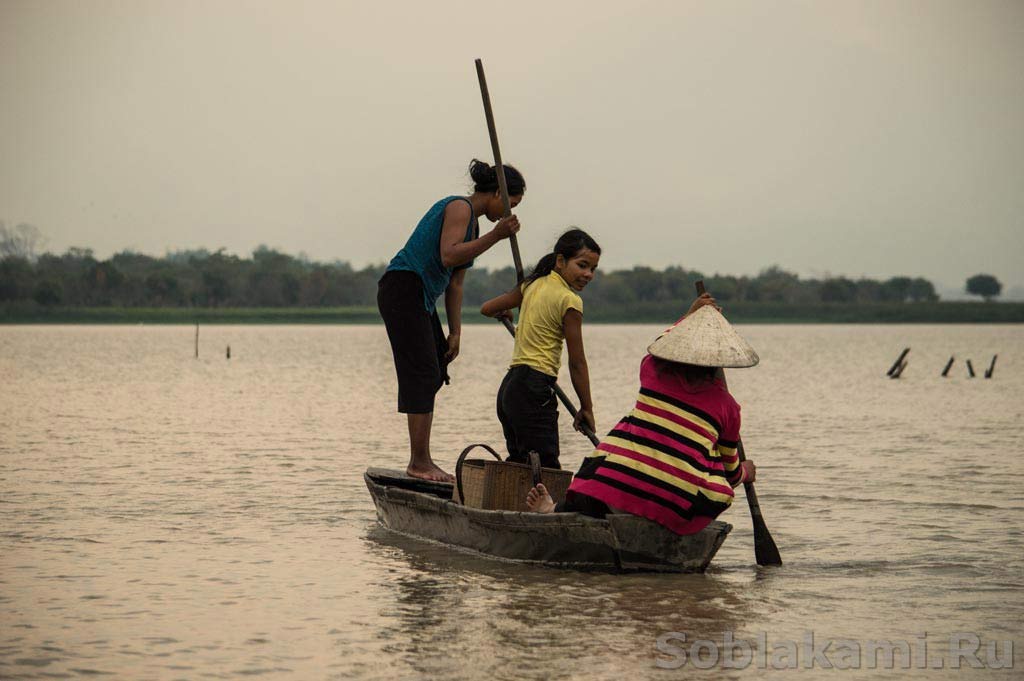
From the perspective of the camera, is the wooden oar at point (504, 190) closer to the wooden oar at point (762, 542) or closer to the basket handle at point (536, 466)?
the basket handle at point (536, 466)

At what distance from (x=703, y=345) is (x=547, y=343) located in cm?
142

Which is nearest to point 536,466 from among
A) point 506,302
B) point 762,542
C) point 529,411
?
point 529,411

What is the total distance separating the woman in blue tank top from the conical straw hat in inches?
78.7

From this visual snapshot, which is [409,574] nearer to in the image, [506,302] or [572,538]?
[572,538]

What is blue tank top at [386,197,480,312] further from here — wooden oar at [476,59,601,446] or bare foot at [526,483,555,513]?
bare foot at [526,483,555,513]

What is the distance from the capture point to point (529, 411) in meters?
7.38

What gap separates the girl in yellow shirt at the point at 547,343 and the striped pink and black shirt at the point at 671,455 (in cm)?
84

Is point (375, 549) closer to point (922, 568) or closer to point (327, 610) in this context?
point (327, 610)

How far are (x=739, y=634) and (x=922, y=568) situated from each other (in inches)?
80.6

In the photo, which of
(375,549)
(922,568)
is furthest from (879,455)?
(375,549)

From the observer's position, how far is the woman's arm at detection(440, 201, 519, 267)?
7746 mm

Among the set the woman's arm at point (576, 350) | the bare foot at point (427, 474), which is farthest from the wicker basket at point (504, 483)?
the bare foot at point (427, 474)

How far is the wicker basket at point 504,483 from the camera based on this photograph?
24.2 feet

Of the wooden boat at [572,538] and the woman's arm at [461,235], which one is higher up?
the woman's arm at [461,235]
